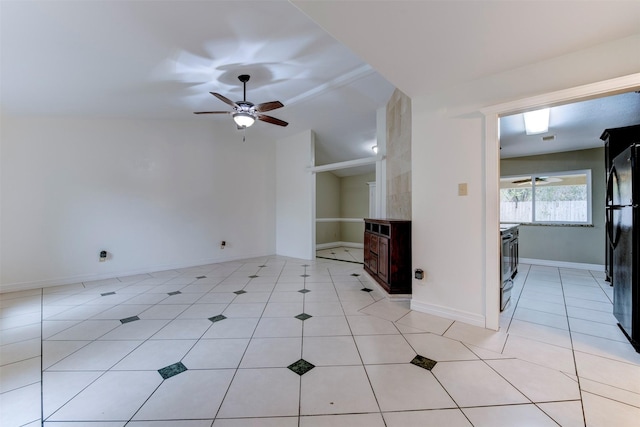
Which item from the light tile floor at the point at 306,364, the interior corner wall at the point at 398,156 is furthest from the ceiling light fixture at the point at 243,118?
the light tile floor at the point at 306,364

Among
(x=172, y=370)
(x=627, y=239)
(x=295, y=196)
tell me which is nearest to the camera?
(x=172, y=370)

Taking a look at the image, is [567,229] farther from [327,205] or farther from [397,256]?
[327,205]

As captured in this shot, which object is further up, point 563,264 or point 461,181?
point 461,181

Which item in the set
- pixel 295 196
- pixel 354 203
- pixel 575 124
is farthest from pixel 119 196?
pixel 575 124

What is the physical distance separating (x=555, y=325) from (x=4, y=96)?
21.0 ft

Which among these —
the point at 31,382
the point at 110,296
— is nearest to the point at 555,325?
the point at 31,382

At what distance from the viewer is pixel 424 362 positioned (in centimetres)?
166

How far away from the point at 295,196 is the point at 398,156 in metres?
2.78

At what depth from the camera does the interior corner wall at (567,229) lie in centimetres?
432

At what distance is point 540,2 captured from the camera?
1336 millimetres

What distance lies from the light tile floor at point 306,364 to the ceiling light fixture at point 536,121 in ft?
7.31

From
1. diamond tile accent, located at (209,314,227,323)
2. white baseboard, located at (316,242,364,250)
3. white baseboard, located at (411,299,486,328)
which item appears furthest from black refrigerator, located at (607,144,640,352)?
white baseboard, located at (316,242,364,250)

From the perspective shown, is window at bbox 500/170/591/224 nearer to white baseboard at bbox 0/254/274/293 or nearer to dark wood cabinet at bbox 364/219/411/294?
dark wood cabinet at bbox 364/219/411/294

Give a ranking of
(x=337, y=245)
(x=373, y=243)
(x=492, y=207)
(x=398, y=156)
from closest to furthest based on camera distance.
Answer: (x=492, y=207), (x=398, y=156), (x=373, y=243), (x=337, y=245)
